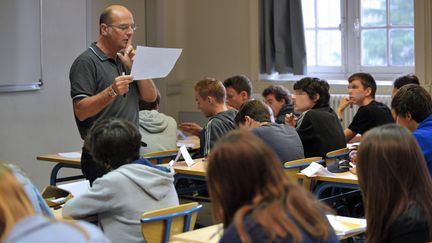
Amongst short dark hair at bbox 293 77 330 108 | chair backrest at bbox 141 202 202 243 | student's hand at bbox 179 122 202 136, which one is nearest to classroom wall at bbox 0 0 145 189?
student's hand at bbox 179 122 202 136

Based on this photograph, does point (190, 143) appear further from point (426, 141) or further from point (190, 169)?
point (426, 141)

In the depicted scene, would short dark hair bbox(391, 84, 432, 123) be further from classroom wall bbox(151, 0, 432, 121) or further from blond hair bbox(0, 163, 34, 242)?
classroom wall bbox(151, 0, 432, 121)

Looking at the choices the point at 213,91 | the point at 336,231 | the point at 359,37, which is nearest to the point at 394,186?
the point at 336,231

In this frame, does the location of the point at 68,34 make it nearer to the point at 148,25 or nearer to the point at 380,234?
the point at 148,25

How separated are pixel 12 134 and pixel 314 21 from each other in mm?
3557

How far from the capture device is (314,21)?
809 cm

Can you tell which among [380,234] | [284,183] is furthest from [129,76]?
[284,183]

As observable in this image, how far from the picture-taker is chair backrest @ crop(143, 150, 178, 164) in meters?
5.20

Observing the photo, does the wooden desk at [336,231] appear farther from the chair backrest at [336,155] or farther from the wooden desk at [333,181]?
the chair backrest at [336,155]

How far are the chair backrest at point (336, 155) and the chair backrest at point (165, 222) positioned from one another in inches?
72.5

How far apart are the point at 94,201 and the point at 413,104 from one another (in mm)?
1726

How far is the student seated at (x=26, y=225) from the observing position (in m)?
1.31

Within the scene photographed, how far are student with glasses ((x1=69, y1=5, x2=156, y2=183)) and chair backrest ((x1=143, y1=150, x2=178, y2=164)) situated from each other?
1.01 metres

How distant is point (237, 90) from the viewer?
6297mm
